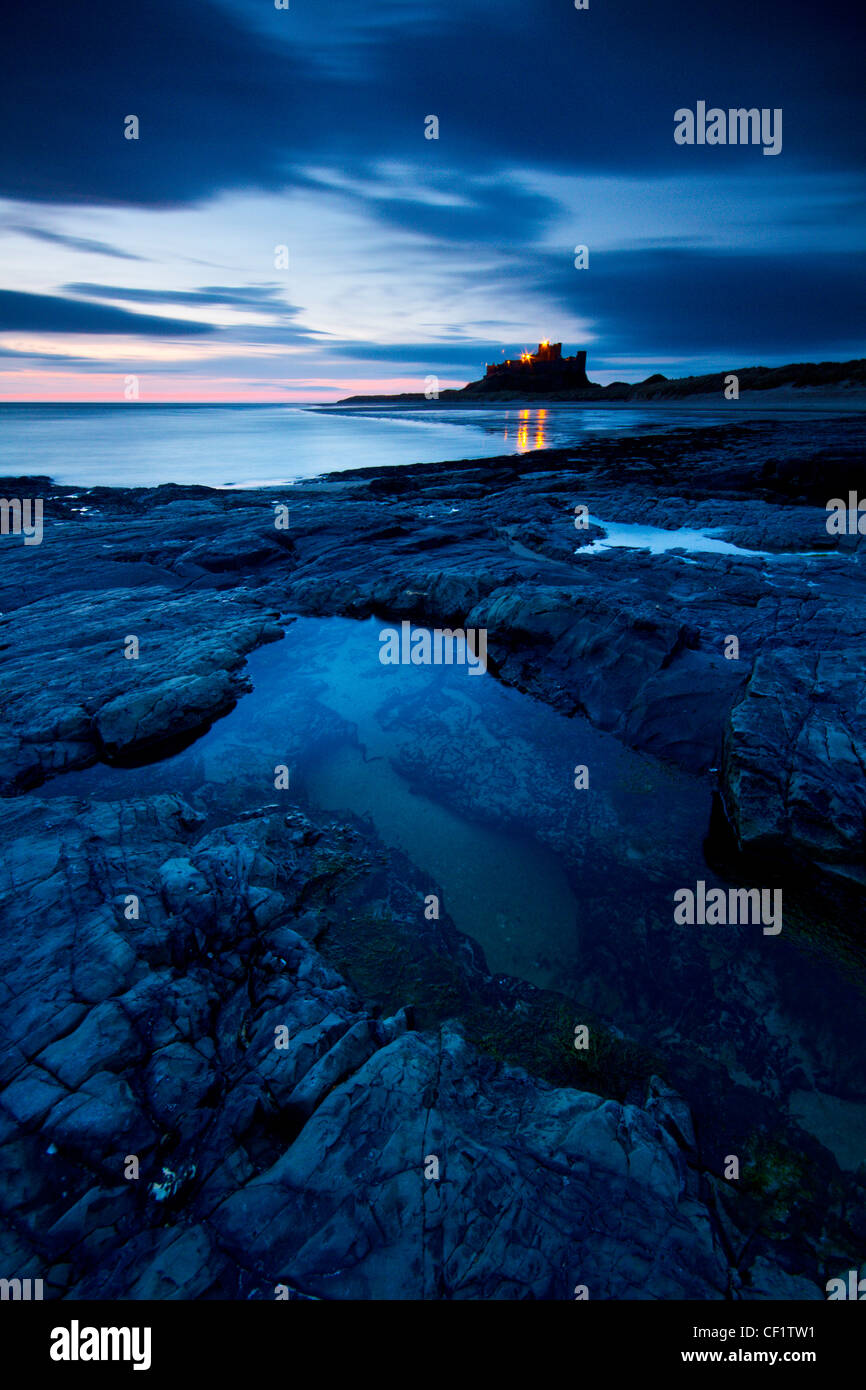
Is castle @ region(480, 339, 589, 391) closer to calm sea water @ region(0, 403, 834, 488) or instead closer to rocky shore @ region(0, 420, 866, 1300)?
calm sea water @ region(0, 403, 834, 488)

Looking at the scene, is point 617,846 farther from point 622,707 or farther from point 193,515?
point 193,515

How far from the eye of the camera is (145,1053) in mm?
4754

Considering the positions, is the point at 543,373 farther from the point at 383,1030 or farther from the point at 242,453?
the point at 383,1030

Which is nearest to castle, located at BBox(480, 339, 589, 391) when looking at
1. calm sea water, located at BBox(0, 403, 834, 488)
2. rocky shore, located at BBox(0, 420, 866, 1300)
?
calm sea water, located at BBox(0, 403, 834, 488)

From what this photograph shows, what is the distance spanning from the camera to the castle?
167 metres

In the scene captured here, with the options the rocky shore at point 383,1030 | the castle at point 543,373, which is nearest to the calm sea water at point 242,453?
the rocky shore at point 383,1030

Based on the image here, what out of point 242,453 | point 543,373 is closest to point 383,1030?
→ point 242,453

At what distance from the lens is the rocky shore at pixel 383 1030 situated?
3807 mm

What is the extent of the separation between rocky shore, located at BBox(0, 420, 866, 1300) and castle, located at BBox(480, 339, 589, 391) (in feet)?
592

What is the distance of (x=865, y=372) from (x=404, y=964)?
10665 centimetres

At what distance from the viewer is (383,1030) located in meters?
5.27

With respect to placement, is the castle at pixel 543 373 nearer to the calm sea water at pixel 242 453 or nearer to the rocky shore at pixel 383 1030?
the calm sea water at pixel 242 453

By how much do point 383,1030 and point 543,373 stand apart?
632ft
